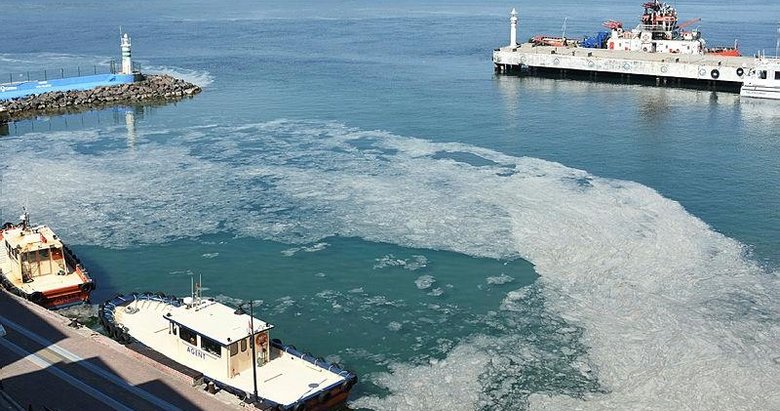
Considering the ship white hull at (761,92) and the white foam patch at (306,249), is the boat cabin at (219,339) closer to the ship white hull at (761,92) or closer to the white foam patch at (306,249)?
the white foam patch at (306,249)

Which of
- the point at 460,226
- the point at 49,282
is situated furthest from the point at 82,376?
the point at 460,226

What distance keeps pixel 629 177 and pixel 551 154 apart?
24.2ft

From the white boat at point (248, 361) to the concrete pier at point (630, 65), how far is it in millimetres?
75271

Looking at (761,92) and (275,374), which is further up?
(761,92)

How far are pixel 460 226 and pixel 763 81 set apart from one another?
184 feet

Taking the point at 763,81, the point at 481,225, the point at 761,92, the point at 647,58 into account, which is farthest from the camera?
the point at 647,58

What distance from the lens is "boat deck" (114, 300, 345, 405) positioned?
92.1 feet

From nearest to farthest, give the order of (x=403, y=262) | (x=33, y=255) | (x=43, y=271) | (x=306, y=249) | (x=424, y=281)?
(x=33, y=255) → (x=43, y=271) → (x=424, y=281) → (x=403, y=262) → (x=306, y=249)

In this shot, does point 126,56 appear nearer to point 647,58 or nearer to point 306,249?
point 306,249

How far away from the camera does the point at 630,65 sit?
99062 mm

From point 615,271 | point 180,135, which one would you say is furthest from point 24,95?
point 615,271

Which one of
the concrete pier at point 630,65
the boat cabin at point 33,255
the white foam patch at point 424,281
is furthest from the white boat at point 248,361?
the concrete pier at point 630,65

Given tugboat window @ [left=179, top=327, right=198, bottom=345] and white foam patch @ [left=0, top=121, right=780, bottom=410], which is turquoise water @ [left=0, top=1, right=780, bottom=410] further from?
tugboat window @ [left=179, top=327, right=198, bottom=345]

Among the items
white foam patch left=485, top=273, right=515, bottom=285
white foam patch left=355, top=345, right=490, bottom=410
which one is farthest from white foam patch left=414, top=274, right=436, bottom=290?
white foam patch left=355, top=345, right=490, bottom=410
